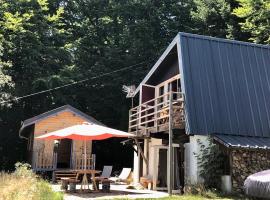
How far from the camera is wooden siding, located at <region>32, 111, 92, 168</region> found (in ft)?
79.0

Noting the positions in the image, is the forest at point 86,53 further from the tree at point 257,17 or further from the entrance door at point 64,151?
the entrance door at point 64,151

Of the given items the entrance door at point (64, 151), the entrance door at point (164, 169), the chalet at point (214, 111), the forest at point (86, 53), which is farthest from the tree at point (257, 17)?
the entrance door at point (64, 151)

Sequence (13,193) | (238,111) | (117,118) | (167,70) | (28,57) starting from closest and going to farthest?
1. (13,193)
2. (238,111)
3. (167,70)
4. (28,57)
5. (117,118)

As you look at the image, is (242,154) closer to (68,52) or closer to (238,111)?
(238,111)

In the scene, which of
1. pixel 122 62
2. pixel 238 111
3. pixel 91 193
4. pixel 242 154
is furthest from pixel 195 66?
pixel 122 62

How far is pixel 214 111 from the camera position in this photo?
16.4 metres

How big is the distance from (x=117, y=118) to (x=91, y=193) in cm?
1931

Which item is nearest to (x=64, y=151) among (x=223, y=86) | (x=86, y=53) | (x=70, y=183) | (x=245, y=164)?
(x=86, y=53)

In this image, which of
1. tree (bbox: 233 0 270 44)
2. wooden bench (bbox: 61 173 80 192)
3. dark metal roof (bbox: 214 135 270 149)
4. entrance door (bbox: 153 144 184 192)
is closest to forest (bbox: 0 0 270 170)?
tree (bbox: 233 0 270 44)

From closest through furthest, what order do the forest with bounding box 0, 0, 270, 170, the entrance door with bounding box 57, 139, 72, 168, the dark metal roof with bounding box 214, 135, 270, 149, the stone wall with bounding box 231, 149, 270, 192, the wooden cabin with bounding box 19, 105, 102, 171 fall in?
the dark metal roof with bounding box 214, 135, 270, 149 → the stone wall with bounding box 231, 149, 270, 192 → the wooden cabin with bounding box 19, 105, 102, 171 → the entrance door with bounding box 57, 139, 72, 168 → the forest with bounding box 0, 0, 270, 170

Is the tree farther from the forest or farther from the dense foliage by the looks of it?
the dense foliage

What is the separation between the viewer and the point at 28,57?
32125 mm

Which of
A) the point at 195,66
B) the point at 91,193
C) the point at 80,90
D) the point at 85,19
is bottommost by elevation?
the point at 91,193

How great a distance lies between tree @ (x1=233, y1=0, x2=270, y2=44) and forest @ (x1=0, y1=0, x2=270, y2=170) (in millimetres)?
3124
